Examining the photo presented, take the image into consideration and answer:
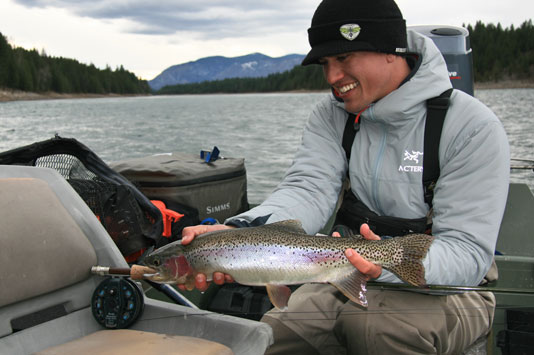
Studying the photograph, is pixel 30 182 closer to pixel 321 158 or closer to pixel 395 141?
pixel 321 158

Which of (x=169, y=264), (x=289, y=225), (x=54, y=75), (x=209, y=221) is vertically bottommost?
(x=209, y=221)

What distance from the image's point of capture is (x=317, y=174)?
2787 millimetres

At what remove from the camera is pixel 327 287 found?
2.59 meters

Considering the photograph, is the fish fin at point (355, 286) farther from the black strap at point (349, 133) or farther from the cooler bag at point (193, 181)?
the cooler bag at point (193, 181)

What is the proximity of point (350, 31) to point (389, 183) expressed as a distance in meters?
0.76

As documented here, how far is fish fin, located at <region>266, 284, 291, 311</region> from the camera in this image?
206cm

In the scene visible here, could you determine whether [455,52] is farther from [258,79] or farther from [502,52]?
[258,79]

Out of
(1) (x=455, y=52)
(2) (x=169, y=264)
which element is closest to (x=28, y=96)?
(1) (x=455, y=52)

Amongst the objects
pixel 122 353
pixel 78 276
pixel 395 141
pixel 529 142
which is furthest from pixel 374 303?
pixel 529 142

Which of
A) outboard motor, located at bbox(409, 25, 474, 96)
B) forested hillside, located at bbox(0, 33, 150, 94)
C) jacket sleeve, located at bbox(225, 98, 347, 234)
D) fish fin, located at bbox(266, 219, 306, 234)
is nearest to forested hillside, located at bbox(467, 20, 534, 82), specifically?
forested hillside, located at bbox(0, 33, 150, 94)

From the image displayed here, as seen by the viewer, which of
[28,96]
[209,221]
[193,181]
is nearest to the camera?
[209,221]

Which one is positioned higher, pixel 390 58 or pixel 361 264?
pixel 390 58

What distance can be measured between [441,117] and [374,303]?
93 centimetres

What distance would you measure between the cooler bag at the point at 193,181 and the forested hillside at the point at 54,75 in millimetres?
87907
